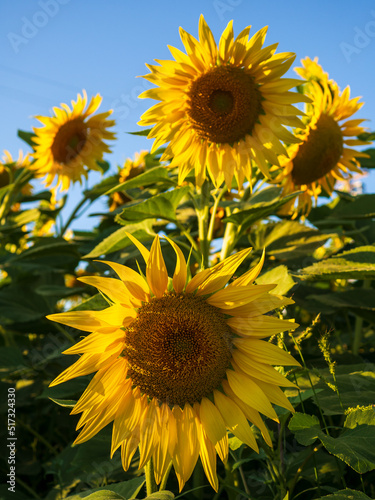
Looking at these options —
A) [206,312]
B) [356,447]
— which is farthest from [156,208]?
[356,447]

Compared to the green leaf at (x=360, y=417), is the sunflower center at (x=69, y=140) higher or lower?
higher

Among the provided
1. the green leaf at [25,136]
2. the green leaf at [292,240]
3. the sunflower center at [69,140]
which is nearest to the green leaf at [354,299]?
the green leaf at [292,240]

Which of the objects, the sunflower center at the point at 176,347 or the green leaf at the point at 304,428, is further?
the sunflower center at the point at 176,347

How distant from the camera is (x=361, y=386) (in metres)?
1.44

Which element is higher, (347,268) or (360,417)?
(347,268)

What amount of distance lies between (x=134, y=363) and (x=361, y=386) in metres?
0.68

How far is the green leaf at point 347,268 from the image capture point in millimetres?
1541

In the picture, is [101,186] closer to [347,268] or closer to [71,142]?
[71,142]

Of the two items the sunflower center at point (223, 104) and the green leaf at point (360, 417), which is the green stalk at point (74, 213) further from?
the green leaf at point (360, 417)

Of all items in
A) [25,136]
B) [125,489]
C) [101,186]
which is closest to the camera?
[125,489]

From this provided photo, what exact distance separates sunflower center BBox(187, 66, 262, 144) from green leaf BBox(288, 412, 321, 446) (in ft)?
3.57

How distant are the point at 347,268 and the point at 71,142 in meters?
2.14

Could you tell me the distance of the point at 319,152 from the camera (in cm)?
217

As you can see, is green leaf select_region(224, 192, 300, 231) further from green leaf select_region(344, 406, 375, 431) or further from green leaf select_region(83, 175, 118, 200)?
green leaf select_region(83, 175, 118, 200)
